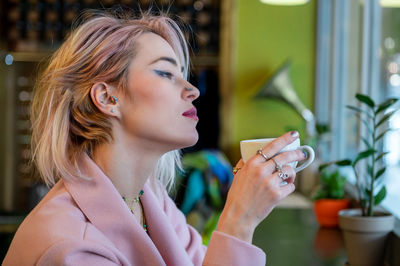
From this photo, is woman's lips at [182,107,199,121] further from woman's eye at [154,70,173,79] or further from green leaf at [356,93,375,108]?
green leaf at [356,93,375,108]

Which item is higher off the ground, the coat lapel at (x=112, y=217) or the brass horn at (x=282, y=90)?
the brass horn at (x=282, y=90)

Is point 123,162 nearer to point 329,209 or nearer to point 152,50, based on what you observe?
point 152,50

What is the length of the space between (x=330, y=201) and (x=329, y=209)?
3cm

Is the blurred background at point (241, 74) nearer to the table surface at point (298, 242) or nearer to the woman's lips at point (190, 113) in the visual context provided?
the table surface at point (298, 242)

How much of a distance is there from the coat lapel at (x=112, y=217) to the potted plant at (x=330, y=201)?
1129 millimetres

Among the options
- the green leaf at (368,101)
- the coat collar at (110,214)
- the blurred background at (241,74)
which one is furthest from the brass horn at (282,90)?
the coat collar at (110,214)

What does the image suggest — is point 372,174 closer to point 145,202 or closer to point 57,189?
point 145,202

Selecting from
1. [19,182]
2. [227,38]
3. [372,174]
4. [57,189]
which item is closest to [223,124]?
[227,38]

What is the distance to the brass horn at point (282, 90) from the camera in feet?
13.5

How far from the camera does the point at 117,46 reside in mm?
1234

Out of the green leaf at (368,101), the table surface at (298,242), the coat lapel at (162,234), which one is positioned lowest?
the table surface at (298,242)

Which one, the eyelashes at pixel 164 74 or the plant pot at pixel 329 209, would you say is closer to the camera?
the eyelashes at pixel 164 74

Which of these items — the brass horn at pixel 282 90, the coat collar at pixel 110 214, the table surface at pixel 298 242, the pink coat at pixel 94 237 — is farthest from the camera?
the brass horn at pixel 282 90

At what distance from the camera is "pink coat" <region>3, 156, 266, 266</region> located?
98 cm
